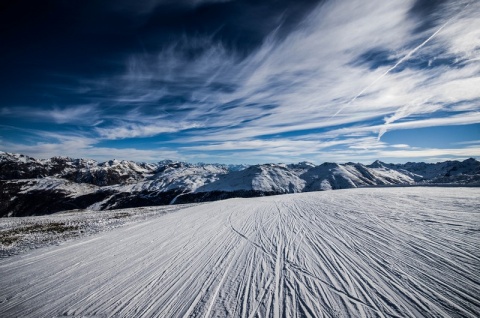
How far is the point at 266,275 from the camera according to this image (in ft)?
19.1

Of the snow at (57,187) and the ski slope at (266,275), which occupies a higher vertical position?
the snow at (57,187)

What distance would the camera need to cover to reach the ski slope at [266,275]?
450 centimetres

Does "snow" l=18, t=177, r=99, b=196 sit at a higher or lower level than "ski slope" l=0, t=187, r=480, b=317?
higher

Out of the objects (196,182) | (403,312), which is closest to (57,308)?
(403,312)

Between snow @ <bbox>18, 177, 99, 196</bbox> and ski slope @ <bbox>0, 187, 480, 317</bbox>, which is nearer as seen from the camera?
ski slope @ <bbox>0, 187, 480, 317</bbox>

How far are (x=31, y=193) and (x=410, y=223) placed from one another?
182439 millimetres

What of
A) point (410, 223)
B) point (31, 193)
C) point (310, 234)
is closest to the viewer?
point (310, 234)

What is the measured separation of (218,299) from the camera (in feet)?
16.1

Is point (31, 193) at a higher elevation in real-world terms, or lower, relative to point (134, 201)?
higher

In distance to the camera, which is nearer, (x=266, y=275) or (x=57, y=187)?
(x=266, y=275)

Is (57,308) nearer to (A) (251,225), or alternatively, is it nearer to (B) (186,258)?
(B) (186,258)

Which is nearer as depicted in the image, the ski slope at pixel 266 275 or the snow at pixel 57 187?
the ski slope at pixel 266 275

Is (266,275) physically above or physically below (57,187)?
below

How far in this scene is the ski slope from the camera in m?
4.50
